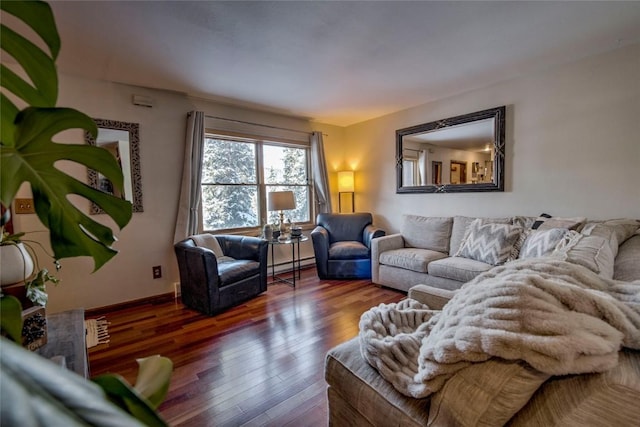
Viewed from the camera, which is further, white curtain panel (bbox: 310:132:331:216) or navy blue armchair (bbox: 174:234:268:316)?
white curtain panel (bbox: 310:132:331:216)

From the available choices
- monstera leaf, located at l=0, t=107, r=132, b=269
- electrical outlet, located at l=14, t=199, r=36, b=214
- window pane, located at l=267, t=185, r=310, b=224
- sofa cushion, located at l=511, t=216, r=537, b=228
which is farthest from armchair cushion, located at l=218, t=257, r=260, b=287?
sofa cushion, located at l=511, t=216, r=537, b=228

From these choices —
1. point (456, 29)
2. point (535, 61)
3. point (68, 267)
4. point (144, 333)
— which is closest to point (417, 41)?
point (456, 29)

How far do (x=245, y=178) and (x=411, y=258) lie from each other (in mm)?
2329

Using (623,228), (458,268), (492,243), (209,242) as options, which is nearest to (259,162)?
(209,242)

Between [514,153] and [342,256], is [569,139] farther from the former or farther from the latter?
[342,256]

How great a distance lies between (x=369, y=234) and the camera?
3.88 meters

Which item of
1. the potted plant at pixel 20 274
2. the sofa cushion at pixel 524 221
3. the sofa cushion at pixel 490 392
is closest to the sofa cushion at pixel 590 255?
the sofa cushion at pixel 490 392

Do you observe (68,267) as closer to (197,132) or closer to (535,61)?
(197,132)

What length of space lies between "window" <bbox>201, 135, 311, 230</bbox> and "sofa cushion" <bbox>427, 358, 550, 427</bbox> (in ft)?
11.0

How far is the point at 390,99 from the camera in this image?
359 cm

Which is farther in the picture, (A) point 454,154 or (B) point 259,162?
(B) point 259,162

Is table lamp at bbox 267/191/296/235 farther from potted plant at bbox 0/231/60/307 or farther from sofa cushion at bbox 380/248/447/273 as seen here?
potted plant at bbox 0/231/60/307

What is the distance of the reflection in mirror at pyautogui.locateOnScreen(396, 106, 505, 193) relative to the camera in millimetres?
3174

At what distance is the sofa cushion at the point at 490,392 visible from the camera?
63 centimetres
